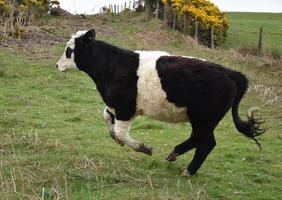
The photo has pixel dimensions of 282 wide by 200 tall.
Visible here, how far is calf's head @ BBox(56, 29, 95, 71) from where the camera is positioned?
9328mm

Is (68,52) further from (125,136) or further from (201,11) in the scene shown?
(201,11)

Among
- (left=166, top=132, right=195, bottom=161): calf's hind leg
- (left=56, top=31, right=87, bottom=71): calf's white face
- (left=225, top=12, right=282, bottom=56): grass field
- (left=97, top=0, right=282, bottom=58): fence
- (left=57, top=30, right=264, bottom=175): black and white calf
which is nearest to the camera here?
(left=57, top=30, right=264, bottom=175): black and white calf

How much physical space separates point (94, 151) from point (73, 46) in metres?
1.85

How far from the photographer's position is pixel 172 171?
29.9ft

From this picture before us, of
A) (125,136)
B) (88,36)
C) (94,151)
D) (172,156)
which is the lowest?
(94,151)

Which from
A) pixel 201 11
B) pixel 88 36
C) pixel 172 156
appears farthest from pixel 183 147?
pixel 201 11

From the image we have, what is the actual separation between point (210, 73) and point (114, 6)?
44321 mm

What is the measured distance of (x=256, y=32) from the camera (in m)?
47.2

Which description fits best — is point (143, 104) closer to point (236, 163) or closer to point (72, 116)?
point (236, 163)

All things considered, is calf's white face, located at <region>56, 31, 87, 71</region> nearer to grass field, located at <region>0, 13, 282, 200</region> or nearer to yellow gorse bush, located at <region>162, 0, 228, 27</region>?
grass field, located at <region>0, 13, 282, 200</region>

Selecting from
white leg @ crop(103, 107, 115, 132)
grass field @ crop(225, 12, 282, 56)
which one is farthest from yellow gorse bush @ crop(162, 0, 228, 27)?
white leg @ crop(103, 107, 115, 132)

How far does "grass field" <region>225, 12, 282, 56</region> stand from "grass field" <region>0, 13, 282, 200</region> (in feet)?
61.1

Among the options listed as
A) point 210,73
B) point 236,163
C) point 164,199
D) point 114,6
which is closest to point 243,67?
point 236,163

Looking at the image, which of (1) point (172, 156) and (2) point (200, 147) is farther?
(1) point (172, 156)
